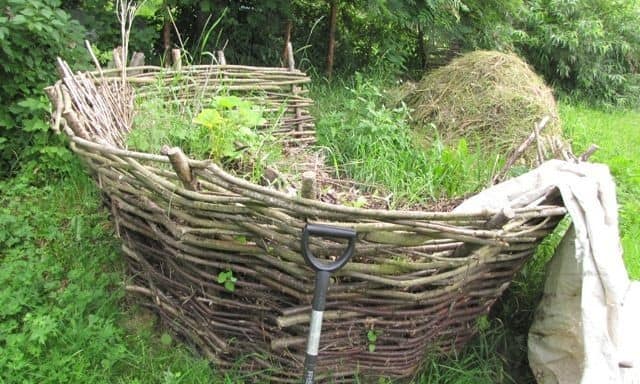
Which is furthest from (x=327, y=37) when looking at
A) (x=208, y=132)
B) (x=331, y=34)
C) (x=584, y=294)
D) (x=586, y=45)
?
(x=584, y=294)

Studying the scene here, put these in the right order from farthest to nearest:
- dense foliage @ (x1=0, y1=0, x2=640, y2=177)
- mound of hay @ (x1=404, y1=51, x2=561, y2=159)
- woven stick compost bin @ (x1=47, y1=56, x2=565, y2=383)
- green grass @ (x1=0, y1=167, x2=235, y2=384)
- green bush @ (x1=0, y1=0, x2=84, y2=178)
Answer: mound of hay @ (x1=404, y1=51, x2=561, y2=159)
dense foliage @ (x1=0, y1=0, x2=640, y2=177)
green bush @ (x1=0, y1=0, x2=84, y2=178)
green grass @ (x1=0, y1=167, x2=235, y2=384)
woven stick compost bin @ (x1=47, y1=56, x2=565, y2=383)

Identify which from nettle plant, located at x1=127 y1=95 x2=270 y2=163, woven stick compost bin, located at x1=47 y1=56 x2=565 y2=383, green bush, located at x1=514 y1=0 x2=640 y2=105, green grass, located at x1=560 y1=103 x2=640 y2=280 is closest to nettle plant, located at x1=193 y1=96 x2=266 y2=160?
nettle plant, located at x1=127 y1=95 x2=270 y2=163

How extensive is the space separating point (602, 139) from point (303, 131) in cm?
339

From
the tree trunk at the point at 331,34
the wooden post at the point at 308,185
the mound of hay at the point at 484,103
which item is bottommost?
the mound of hay at the point at 484,103

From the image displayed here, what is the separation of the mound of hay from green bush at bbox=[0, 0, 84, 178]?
238 cm

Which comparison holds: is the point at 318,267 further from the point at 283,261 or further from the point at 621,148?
the point at 621,148

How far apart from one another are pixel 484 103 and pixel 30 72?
311 centimetres

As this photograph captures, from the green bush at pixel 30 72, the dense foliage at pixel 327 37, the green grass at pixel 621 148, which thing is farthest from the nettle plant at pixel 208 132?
the green grass at pixel 621 148

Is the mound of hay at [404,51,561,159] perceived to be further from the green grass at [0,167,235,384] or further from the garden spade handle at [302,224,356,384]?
the garden spade handle at [302,224,356,384]

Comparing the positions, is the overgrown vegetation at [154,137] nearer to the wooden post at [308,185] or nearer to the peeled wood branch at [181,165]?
the peeled wood branch at [181,165]

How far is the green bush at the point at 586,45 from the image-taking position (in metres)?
6.80

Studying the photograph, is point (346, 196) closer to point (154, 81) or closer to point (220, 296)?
point (220, 296)

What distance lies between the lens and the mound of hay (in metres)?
4.14

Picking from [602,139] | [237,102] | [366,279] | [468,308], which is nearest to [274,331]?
[366,279]
